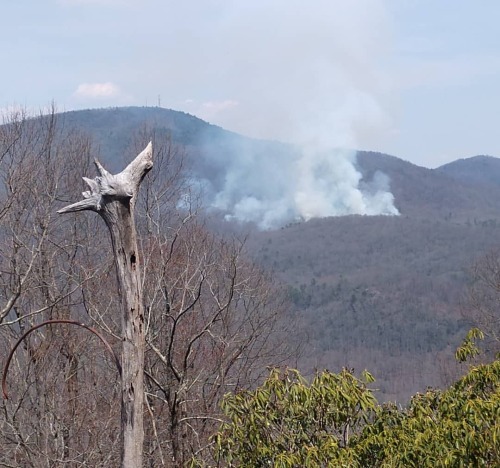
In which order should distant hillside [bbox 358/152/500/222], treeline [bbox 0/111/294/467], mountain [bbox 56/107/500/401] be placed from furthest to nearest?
distant hillside [bbox 358/152/500/222]
mountain [bbox 56/107/500/401]
treeline [bbox 0/111/294/467]

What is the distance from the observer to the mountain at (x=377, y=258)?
65.2m

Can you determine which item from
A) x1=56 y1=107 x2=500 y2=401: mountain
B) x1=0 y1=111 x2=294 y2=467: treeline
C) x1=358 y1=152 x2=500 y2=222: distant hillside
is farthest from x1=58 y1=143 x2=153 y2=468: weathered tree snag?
x1=358 y1=152 x2=500 y2=222: distant hillside

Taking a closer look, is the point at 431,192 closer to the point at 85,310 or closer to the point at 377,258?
the point at 377,258

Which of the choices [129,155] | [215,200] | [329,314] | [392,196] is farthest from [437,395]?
[392,196]

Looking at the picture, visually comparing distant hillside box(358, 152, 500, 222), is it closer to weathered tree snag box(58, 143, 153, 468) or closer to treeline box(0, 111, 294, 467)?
treeline box(0, 111, 294, 467)

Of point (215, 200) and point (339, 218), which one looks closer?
point (339, 218)

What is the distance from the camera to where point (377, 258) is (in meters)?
108

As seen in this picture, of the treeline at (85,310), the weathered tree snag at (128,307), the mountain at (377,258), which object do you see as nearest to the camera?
the weathered tree snag at (128,307)

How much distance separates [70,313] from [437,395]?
30.8 ft

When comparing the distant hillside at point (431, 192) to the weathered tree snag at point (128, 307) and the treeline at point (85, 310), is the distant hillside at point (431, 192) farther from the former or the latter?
the weathered tree snag at point (128, 307)

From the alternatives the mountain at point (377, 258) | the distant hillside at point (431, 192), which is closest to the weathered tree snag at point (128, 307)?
the mountain at point (377, 258)

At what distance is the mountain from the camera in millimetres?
65188

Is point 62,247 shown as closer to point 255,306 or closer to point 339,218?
point 255,306

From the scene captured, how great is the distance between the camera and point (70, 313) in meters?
13.8
